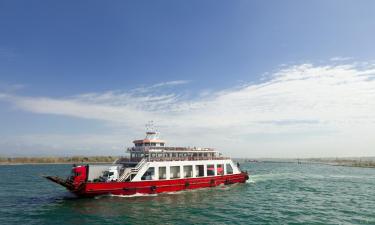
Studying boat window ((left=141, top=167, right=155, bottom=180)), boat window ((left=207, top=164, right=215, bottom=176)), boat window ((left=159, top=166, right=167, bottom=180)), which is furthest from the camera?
boat window ((left=207, top=164, right=215, bottom=176))

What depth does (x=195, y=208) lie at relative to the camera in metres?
29.0

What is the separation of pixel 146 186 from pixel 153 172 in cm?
245

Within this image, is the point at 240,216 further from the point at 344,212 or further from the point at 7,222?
the point at 7,222

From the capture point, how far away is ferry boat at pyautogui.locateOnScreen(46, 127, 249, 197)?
33.0 meters

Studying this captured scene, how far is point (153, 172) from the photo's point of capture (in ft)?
123

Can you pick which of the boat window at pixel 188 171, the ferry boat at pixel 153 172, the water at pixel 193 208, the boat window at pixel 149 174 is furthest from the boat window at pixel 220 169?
the boat window at pixel 149 174

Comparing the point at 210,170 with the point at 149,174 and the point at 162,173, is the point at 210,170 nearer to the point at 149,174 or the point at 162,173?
the point at 162,173

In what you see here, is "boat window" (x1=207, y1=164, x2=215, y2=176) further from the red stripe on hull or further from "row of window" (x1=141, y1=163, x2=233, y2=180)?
the red stripe on hull

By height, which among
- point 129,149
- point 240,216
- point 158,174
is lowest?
point 240,216

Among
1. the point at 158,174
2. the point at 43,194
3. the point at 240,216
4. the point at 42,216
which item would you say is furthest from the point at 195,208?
the point at 43,194

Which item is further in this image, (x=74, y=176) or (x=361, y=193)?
(x=361, y=193)

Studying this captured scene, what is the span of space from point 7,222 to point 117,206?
8.92 metres

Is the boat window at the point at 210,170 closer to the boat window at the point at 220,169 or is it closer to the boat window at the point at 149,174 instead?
the boat window at the point at 220,169

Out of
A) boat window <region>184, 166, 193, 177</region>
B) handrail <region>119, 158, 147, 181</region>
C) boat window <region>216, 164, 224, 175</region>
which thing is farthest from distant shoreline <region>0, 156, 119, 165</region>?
handrail <region>119, 158, 147, 181</region>
